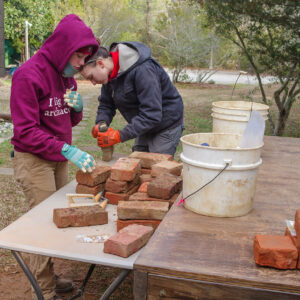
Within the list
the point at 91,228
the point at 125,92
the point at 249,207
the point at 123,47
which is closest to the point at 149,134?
the point at 125,92

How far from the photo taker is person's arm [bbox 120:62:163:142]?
3045 mm

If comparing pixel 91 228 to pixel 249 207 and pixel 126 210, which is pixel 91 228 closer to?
pixel 126 210

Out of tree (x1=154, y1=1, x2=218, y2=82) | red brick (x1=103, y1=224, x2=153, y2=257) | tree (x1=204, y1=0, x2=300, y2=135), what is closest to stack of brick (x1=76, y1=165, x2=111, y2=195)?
red brick (x1=103, y1=224, x2=153, y2=257)

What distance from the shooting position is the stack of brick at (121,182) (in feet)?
8.72

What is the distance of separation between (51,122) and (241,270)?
1697mm

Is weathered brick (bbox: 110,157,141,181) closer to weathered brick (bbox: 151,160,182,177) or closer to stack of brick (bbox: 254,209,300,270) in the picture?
weathered brick (bbox: 151,160,182,177)

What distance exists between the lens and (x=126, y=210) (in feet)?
7.48

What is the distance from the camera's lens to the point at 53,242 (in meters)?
2.17

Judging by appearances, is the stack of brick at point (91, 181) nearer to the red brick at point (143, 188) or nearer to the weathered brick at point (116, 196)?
the weathered brick at point (116, 196)

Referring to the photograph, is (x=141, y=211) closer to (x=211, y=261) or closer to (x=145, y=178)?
(x=145, y=178)

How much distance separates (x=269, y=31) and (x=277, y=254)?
719 centimetres

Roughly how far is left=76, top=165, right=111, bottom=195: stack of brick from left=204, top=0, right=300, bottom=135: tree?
534 cm

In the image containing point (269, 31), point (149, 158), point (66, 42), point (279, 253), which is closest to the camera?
point (279, 253)

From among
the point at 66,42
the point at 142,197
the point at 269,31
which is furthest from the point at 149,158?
the point at 269,31
